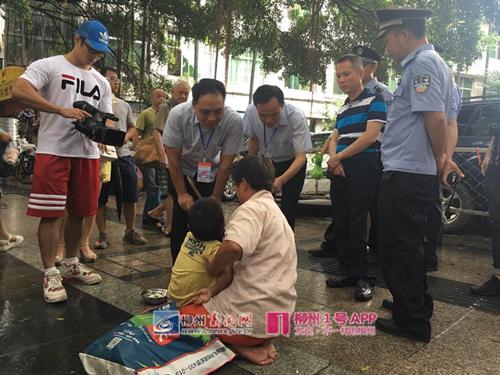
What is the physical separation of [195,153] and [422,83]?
1.57 metres

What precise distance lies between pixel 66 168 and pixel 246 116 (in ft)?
4.81

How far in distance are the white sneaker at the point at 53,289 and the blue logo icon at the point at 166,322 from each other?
3.62 feet

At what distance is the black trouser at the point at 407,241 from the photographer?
2.77 meters

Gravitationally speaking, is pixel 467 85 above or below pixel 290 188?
above

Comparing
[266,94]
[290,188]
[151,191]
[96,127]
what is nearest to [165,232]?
[151,191]

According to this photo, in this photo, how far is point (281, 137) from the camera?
3.76 metres

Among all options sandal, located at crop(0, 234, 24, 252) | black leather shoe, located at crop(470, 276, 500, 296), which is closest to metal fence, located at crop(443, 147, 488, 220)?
black leather shoe, located at crop(470, 276, 500, 296)

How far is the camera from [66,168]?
3.38m

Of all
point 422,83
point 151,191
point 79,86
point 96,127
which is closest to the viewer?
point 422,83

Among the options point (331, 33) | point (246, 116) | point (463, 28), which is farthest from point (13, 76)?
point (463, 28)

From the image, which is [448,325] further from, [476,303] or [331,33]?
[331,33]

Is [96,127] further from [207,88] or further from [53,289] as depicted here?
[53,289]

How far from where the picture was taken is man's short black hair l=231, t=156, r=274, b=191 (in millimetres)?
2549

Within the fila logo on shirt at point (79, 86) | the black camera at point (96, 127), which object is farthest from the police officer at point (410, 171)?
the fila logo on shirt at point (79, 86)
